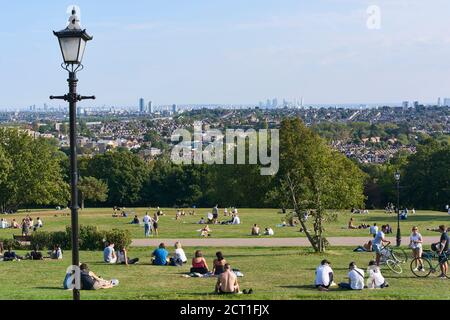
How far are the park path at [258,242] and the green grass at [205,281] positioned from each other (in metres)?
5.52

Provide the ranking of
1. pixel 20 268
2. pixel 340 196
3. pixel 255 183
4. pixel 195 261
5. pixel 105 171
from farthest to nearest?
pixel 105 171, pixel 255 183, pixel 340 196, pixel 20 268, pixel 195 261


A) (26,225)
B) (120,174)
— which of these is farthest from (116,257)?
(120,174)

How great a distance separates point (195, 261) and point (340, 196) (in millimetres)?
12107

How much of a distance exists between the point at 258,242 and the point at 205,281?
1545cm

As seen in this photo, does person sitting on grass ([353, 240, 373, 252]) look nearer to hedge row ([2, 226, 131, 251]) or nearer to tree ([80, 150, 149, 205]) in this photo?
hedge row ([2, 226, 131, 251])

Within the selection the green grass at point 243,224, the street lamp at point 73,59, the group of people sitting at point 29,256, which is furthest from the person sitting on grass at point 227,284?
the green grass at point 243,224

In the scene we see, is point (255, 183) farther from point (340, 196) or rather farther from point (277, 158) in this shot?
point (340, 196)

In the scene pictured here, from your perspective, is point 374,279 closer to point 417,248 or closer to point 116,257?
point 417,248

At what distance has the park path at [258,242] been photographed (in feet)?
108

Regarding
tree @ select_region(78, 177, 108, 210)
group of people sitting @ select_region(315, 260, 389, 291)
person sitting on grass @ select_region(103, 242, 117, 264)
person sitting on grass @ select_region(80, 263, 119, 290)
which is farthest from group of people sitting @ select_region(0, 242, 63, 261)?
tree @ select_region(78, 177, 108, 210)

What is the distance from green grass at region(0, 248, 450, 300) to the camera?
50.1 feet

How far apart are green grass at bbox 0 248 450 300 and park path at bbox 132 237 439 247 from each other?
5517 mm
